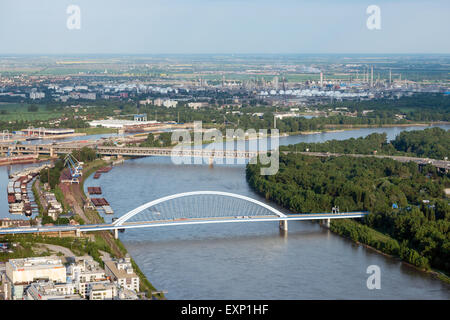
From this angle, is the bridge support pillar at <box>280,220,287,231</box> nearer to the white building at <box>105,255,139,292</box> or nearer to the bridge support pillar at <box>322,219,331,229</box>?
the bridge support pillar at <box>322,219,331,229</box>

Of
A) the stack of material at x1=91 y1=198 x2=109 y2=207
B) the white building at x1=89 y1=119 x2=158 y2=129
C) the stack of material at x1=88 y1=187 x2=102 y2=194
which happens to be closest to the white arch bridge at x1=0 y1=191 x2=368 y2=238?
the stack of material at x1=91 y1=198 x2=109 y2=207

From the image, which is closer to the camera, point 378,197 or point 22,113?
point 378,197

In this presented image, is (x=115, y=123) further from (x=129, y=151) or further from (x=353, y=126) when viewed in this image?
(x=353, y=126)

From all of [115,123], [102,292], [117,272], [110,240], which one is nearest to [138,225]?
[110,240]

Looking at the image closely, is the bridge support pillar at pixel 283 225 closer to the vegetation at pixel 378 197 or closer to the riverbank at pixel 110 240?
the vegetation at pixel 378 197

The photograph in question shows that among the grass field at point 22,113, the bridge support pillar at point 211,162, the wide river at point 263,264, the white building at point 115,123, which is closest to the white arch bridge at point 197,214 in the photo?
the wide river at point 263,264
